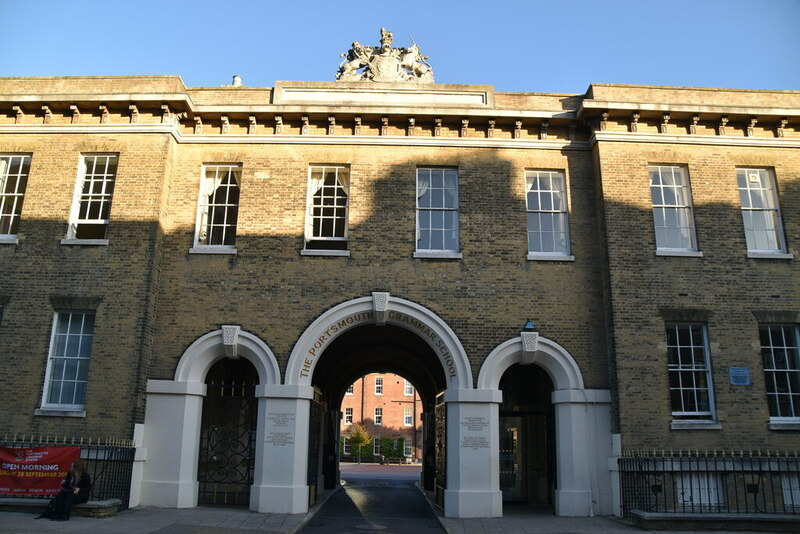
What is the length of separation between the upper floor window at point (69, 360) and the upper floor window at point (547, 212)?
9812 millimetres

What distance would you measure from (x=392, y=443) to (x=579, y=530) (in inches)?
1563

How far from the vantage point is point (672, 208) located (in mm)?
14656

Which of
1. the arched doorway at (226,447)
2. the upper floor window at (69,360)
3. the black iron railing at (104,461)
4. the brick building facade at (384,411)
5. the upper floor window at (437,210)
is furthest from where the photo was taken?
the brick building facade at (384,411)

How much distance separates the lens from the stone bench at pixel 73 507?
1163 centimetres

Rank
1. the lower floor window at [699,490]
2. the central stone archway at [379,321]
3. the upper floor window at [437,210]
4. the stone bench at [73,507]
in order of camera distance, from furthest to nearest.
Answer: the upper floor window at [437,210], the central stone archway at [379,321], the lower floor window at [699,490], the stone bench at [73,507]

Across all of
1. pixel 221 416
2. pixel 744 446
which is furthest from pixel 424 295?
pixel 744 446

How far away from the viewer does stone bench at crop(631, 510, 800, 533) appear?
449 inches

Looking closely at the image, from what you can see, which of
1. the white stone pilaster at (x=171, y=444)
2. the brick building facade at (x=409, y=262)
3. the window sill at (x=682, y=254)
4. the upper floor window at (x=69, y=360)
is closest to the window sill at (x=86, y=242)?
the brick building facade at (x=409, y=262)

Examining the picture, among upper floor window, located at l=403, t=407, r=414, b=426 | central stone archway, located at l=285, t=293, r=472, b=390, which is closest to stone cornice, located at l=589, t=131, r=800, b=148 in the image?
central stone archway, located at l=285, t=293, r=472, b=390

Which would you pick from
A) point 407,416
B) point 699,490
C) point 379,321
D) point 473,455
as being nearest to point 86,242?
point 379,321

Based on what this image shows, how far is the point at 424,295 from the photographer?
46.4ft

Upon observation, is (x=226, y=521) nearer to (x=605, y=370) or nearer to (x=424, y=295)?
(x=424, y=295)

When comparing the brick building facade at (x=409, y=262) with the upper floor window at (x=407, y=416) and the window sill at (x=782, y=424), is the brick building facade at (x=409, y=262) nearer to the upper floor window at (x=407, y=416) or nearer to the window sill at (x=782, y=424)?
the window sill at (x=782, y=424)

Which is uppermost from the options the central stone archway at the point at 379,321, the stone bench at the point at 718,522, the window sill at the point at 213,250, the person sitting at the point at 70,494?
the window sill at the point at 213,250
